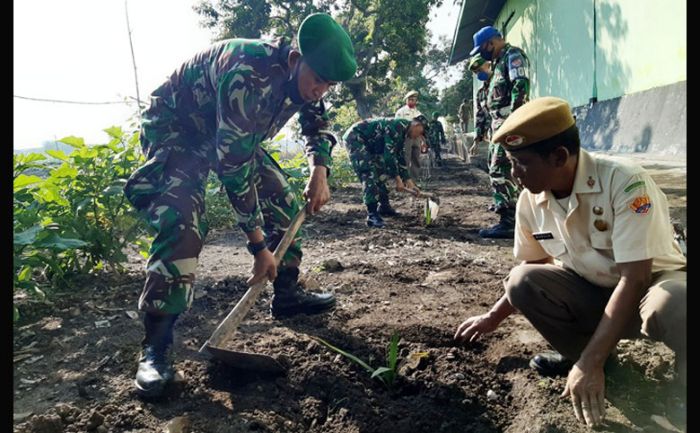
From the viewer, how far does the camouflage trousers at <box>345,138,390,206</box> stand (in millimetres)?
5941

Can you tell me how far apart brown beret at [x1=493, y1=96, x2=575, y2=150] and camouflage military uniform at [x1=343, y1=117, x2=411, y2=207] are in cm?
424

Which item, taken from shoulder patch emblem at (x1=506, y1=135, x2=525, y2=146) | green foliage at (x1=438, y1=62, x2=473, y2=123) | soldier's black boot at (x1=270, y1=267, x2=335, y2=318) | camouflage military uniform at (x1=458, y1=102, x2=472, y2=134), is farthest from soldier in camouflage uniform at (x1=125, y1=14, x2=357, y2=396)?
green foliage at (x1=438, y1=62, x2=473, y2=123)

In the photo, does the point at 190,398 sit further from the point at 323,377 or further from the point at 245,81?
the point at 245,81

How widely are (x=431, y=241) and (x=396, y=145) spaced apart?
65.7 inches

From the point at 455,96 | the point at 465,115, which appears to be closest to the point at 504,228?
the point at 465,115

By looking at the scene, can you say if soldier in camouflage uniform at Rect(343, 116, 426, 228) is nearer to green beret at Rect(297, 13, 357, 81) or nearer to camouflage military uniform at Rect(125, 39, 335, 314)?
camouflage military uniform at Rect(125, 39, 335, 314)

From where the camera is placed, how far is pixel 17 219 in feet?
9.02

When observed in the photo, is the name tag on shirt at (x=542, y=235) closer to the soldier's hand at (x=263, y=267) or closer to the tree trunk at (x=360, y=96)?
the soldier's hand at (x=263, y=267)

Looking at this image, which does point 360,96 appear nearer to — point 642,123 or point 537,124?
point 642,123

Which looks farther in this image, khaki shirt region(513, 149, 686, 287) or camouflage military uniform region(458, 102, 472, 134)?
camouflage military uniform region(458, 102, 472, 134)

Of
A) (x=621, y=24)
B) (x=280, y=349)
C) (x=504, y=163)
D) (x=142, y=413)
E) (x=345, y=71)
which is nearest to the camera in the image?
(x=142, y=413)

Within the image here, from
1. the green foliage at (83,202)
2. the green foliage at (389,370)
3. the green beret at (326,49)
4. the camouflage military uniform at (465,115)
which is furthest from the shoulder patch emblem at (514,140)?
the camouflage military uniform at (465,115)

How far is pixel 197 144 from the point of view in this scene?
2357mm

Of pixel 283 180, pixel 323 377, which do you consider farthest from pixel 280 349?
pixel 283 180
